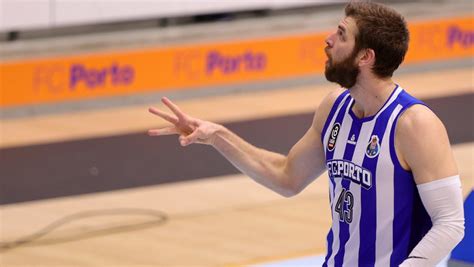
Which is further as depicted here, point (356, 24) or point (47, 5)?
point (47, 5)

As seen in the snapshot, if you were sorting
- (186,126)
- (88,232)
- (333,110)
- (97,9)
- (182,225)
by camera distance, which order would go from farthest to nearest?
(97,9) < (182,225) < (88,232) < (186,126) < (333,110)

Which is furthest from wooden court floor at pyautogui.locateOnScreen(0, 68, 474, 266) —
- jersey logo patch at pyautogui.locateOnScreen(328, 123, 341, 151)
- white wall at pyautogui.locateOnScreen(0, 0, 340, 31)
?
jersey logo patch at pyautogui.locateOnScreen(328, 123, 341, 151)

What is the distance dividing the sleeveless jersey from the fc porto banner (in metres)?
6.66

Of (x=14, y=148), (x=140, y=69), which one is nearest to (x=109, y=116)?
(x=140, y=69)

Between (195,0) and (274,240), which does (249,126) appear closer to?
(195,0)

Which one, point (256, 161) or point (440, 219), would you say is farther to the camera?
point (256, 161)

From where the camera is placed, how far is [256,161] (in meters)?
4.24

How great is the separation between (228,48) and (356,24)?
7.41 metres

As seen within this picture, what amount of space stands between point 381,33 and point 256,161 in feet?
2.66

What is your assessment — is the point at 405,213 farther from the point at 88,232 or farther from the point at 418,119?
the point at 88,232

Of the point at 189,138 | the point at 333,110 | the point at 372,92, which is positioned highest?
the point at 372,92

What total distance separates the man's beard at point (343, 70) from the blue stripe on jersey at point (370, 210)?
0.57 feet

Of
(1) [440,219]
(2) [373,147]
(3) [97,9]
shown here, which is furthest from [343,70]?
(3) [97,9]

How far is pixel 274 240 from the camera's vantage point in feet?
23.0
